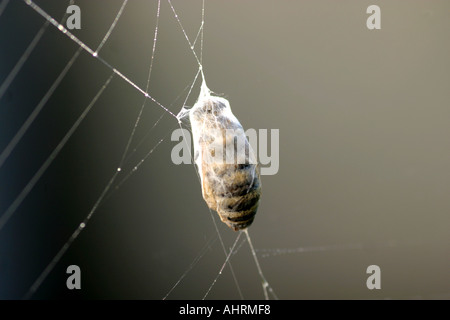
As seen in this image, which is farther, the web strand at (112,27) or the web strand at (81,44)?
the web strand at (112,27)

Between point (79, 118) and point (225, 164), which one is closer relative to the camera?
point (225, 164)

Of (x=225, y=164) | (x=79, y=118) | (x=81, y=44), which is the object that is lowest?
(x=225, y=164)

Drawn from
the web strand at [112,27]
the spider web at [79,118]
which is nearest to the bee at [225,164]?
the spider web at [79,118]

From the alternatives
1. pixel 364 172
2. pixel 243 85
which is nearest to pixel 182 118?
pixel 243 85

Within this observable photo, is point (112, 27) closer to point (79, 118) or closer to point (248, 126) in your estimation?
point (79, 118)

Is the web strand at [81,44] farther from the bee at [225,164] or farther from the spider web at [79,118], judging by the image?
the bee at [225,164]

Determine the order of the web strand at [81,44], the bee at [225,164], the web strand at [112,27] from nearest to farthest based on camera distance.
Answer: the bee at [225,164]
the web strand at [81,44]
the web strand at [112,27]

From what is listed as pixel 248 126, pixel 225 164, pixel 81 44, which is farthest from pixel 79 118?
pixel 225 164
